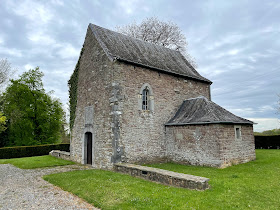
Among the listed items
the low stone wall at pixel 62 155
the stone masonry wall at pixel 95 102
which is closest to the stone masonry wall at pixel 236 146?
the stone masonry wall at pixel 95 102

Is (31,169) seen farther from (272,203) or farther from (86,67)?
(272,203)

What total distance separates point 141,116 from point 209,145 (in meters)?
4.24

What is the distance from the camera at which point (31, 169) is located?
12.0m

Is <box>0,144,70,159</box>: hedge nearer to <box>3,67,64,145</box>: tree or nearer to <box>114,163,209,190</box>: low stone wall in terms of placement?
<box>3,67,64,145</box>: tree

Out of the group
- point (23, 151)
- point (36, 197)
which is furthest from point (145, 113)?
point (23, 151)

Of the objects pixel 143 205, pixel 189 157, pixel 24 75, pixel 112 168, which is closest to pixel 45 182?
pixel 112 168

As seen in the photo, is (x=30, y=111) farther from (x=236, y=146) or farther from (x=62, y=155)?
(x=236, y=146)

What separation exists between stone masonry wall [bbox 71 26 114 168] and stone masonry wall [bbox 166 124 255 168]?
4.29 m

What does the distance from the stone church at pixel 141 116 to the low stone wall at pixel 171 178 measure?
6.19 feet

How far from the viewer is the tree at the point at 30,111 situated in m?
24.9

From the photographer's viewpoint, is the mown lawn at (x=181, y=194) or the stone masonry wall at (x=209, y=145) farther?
the stone masonry wall at (x=209, y=145)

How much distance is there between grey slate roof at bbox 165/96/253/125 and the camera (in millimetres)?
10828

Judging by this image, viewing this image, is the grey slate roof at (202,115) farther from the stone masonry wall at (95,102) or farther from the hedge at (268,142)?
the hedge at (268,142)

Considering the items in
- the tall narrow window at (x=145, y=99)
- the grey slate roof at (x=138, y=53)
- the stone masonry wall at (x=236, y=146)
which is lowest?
the stone masonry wall at (x=236, y=146)
